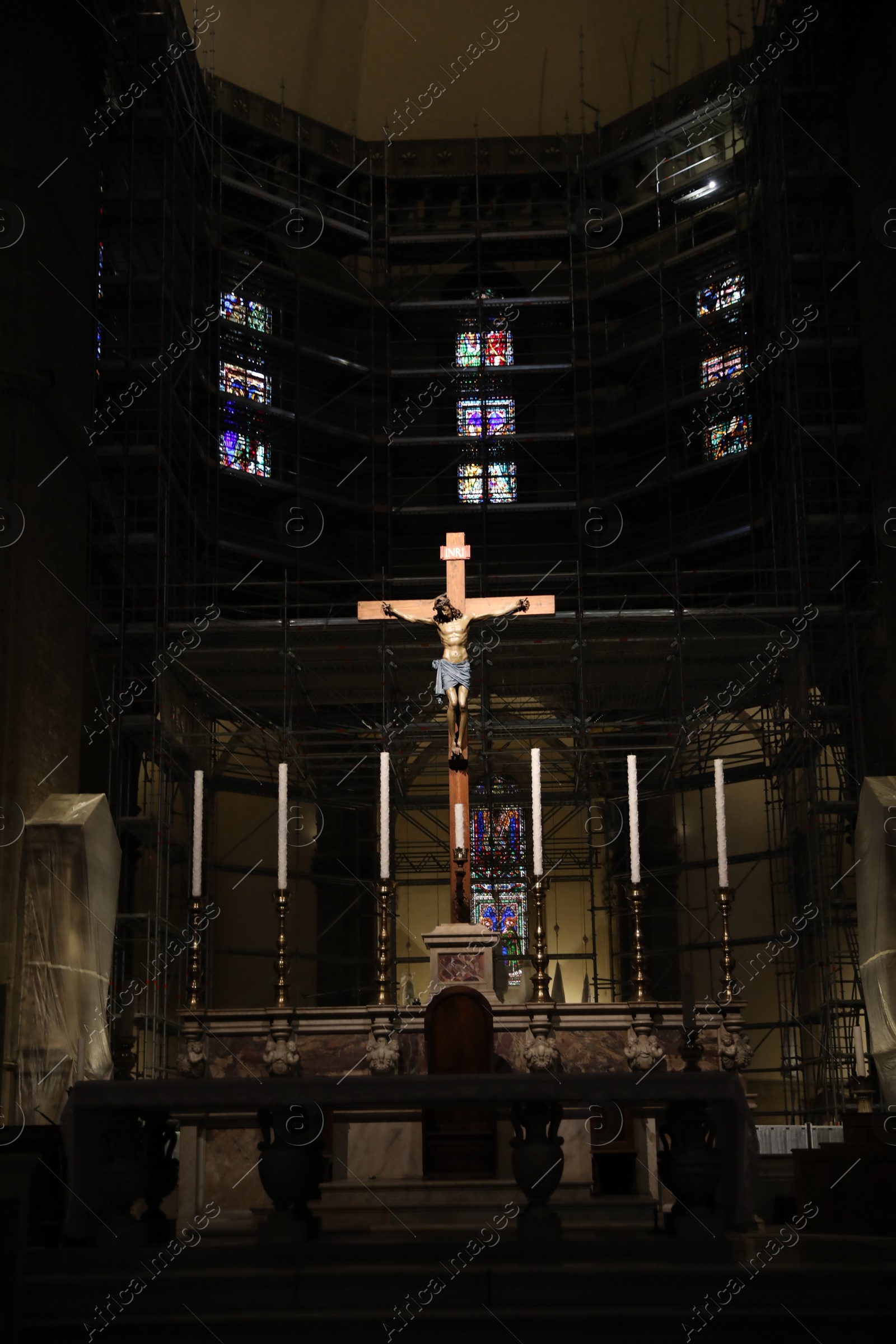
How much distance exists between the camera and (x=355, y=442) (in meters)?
24.2

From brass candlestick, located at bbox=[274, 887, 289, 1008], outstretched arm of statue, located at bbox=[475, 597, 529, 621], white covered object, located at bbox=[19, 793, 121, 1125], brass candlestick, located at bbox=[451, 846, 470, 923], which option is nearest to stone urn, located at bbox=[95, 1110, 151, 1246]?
brass candlestick, located at bbox=[274, 887, 289, 1008]

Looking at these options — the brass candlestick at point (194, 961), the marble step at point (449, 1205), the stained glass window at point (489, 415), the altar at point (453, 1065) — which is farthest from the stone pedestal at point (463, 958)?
the stained glass window at point (489, 415)

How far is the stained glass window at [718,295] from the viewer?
23.7 metres

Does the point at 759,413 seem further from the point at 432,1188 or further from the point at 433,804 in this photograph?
the point at 432,1188

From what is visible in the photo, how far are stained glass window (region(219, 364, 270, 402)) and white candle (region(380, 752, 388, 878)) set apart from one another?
1517 centimetres

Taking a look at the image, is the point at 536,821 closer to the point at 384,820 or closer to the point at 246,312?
the point at 384,820

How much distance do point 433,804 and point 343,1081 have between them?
1398 centimetres

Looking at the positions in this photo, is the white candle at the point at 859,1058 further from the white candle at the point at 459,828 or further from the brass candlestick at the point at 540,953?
the brass candlestick at the point at 540,953

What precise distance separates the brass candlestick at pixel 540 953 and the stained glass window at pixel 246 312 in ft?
53.3

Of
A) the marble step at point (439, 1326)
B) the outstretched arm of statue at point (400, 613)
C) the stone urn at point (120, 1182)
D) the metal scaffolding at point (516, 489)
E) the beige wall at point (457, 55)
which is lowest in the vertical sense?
the marble step at point (439, 1326)

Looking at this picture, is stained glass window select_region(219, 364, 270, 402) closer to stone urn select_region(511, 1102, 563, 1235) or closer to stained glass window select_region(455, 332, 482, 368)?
stained glass window select_region(455, 332, 482, 368)

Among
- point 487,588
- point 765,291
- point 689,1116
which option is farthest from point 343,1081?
point 765,291

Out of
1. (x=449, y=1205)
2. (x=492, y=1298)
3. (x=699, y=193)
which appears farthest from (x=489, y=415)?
(x=492, y=1298)

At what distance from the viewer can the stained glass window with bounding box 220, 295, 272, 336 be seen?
24109mm
